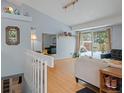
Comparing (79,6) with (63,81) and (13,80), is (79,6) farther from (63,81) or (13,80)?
(13,80)

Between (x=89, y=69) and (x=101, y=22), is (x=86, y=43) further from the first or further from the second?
(x=89, y=69)

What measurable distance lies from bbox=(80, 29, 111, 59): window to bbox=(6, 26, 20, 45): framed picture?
4626mm

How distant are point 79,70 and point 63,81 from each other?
650 millimetres

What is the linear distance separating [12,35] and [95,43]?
5.06 meters

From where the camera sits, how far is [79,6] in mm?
5391

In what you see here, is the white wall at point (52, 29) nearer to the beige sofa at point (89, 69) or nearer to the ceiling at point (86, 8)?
the ceiling at point (86, 8)

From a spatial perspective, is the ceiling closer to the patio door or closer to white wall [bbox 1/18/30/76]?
the patio door

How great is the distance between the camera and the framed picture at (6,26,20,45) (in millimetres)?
3697

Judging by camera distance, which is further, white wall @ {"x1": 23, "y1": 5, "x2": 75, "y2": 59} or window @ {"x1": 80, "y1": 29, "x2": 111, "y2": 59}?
white wall @ {"x1": 23, "y1": 5, "x2": 75, "y2": 59}

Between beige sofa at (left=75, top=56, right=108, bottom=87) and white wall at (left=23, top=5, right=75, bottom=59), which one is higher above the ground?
white wall at (left=23, top=5, right=75, bottom=59)

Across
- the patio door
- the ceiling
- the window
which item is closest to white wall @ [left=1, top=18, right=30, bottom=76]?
the ceiling

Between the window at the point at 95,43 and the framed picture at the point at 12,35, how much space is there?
4626 millimetres

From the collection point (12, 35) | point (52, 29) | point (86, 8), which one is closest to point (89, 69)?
point (12, 35)

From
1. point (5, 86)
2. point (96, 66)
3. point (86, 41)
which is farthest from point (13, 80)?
point (86, 41)
